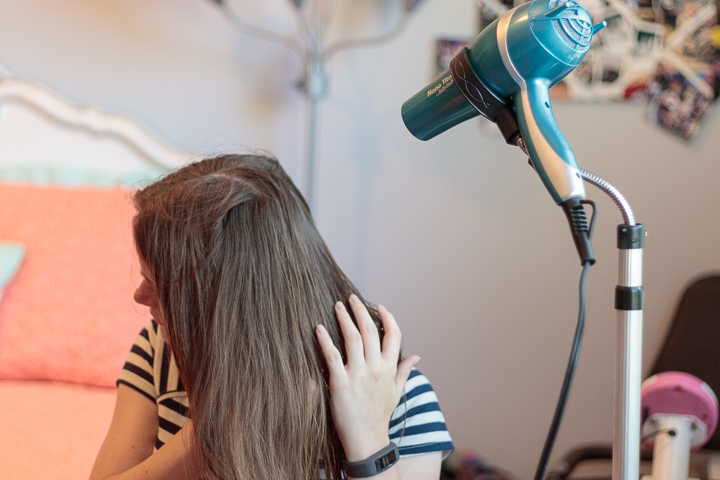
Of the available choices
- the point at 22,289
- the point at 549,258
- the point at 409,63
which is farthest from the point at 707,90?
the point at 22,289

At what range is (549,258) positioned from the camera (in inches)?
61.0

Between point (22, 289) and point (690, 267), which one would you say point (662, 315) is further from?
point (22, 289)

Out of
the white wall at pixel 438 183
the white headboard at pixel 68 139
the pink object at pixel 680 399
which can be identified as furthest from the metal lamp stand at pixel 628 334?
the white headboard at pixel 68 139

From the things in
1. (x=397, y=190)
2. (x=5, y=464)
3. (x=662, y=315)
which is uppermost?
(x=397, y=190)

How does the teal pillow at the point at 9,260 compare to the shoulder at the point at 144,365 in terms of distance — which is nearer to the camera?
the shoulder at the point at 144,365

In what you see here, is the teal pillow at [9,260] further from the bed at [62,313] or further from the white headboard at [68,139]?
the white headboard at [68,139]

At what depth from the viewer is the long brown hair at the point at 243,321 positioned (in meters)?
0.64

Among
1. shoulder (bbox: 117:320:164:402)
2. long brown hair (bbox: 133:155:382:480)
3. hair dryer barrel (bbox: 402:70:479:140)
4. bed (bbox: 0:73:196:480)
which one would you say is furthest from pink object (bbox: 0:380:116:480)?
hair dryer barrel (bbox: 402:70:479:140)

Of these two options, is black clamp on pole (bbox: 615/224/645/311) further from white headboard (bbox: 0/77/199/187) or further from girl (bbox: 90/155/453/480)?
white headboard (bbox: 0/77/199/187)

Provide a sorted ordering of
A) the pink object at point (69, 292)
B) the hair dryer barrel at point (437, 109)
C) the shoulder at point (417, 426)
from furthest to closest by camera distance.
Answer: the pink object at point (69, 292) < the shoulder at point (417, 426) < the hair dryer barrel at point (437, 109)

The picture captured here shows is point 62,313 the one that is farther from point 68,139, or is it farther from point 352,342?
point 352,342

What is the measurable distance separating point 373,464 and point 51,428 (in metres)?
0.63

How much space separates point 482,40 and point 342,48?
1053mm

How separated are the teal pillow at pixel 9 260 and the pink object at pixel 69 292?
0.03 meters
